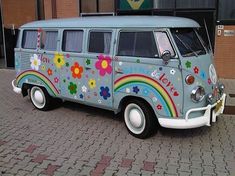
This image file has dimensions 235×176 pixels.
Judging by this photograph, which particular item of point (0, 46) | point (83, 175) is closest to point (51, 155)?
point (83, 175)

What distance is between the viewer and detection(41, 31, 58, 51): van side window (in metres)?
6.50

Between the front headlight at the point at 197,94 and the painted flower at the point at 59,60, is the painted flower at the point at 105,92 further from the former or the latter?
the front headlight at the point at 197,94

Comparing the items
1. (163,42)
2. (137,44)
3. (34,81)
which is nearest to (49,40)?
(34,81)

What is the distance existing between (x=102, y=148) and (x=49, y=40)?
2.63 meters

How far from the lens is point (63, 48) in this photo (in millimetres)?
6348

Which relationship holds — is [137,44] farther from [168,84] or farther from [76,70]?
[76,70]

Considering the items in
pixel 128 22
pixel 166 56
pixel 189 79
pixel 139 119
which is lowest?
pixel 139 119

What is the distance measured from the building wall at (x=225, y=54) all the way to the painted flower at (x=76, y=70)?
496 cm

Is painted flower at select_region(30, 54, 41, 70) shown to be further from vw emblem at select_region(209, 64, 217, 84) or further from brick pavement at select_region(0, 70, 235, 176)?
vw emblem at select_region(209, 64, 217, 84)

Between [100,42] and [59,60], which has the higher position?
[100,42]

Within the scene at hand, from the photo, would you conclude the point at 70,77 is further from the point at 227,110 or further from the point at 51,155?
the point at 227,110

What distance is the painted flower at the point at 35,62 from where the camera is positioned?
677 cm

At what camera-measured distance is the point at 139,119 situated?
5.39 metres

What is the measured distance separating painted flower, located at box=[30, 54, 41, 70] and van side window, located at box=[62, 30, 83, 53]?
2.46 ft
